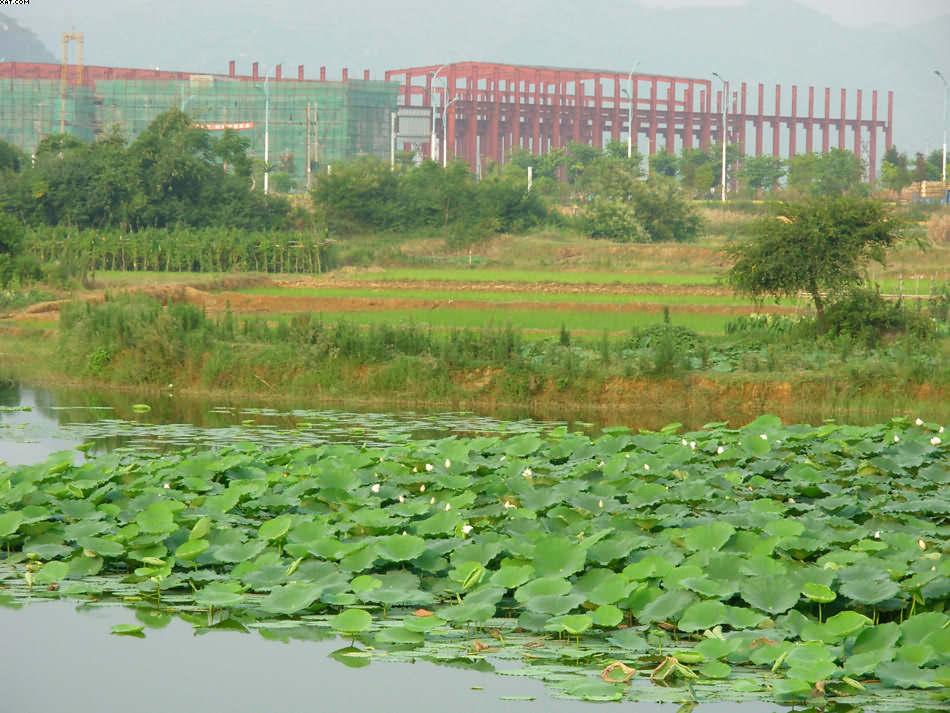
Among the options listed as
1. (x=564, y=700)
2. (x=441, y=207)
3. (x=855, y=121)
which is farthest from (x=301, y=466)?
(x=855, y=121)

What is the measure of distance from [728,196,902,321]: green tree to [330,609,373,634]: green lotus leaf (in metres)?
13.8

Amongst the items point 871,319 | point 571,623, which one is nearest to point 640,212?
point 871,319

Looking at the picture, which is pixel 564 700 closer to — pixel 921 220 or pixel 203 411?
pixel 203 411

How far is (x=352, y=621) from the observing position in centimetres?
567

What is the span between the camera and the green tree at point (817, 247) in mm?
18375

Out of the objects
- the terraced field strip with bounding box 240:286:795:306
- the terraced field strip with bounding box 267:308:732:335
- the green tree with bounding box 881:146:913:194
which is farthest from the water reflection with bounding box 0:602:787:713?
the green tree with bounding box 881:146:913:194

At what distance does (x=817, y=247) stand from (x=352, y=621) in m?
14.0

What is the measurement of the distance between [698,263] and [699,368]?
25800 mm

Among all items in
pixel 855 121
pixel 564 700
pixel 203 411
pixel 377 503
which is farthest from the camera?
pixel 855 121

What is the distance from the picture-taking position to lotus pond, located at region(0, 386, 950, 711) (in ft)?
17.4

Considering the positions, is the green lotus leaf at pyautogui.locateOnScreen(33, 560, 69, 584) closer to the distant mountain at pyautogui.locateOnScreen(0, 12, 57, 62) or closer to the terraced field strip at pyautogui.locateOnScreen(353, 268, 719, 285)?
the terraced field strip at pyautogui.locateOnScreen(353, 268, 719, 285)

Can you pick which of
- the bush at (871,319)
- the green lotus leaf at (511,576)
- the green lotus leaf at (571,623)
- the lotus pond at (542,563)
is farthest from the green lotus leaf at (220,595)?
the bush at (871,319)

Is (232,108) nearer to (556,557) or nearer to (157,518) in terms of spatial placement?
(157,518)

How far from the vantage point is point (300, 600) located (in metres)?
5.93
